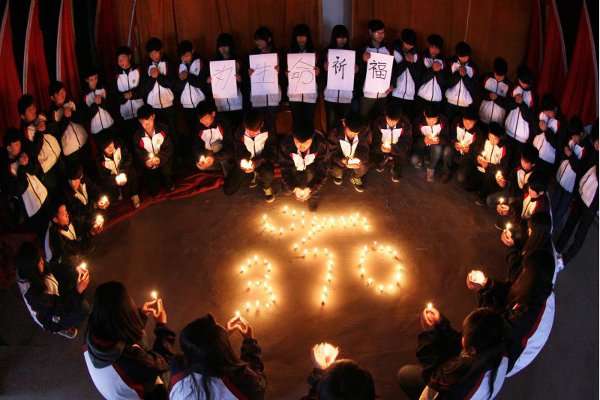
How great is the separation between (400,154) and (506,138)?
130 centimetres

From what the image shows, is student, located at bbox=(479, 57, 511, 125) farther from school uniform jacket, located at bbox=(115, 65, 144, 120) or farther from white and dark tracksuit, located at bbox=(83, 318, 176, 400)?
white and dark tracksuit, located at bbox=(83, 318, 176, 400)

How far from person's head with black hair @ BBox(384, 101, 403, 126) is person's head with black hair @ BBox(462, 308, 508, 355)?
3189 millimetres

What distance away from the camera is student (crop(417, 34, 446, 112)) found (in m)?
7.46

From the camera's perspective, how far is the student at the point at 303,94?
24.8 ft

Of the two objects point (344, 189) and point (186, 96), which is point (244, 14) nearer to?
point (186, 96)

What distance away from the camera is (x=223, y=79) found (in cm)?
734

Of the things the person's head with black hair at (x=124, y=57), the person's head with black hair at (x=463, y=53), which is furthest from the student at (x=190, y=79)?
the person's head with black hair at (x=463, y=53)

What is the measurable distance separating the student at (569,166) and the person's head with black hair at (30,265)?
17.2 feet

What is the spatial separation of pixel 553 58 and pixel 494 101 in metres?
1.27

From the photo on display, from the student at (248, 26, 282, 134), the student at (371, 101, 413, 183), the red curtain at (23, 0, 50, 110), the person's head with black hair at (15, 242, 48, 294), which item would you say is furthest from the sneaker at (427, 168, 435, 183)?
the red curtain at (23, 0, 50, 110)

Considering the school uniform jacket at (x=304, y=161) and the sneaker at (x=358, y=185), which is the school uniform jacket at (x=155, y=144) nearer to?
the school uniform jacket at (x=304, y=161)

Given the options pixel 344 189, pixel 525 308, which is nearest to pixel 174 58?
pixel 344 189

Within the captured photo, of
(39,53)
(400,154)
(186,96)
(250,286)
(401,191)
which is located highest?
(39,53)

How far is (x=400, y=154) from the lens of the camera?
7582 mm
